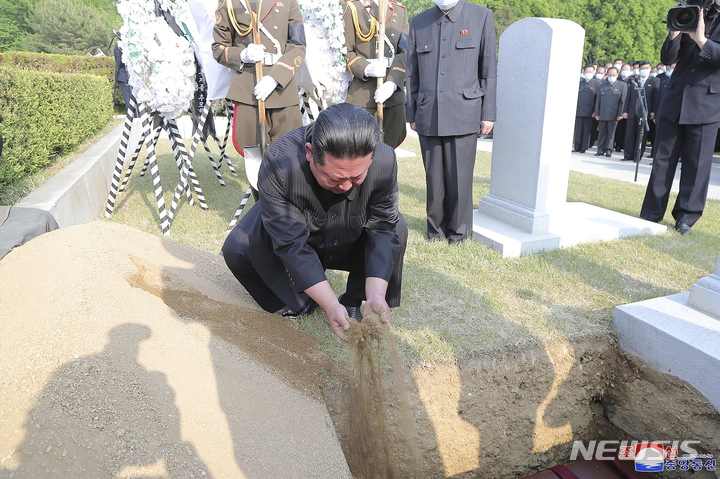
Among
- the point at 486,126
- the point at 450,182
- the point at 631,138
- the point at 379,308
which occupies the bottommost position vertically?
the point at 631,138

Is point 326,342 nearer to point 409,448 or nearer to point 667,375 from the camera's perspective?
point 409,448

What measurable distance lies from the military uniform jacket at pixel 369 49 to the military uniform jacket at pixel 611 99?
806 cm

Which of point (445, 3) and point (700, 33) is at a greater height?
point (445, 3)

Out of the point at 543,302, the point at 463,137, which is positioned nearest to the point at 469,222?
the point at 463,137

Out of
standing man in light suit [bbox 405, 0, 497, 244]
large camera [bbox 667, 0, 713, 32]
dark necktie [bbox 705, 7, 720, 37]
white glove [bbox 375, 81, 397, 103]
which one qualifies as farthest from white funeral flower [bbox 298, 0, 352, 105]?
dark necktie [bbox 705, 7, 720, 37]

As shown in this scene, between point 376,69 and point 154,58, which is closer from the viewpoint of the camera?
point 154,58

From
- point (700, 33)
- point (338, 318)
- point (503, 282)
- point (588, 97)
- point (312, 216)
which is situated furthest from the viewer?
point (588, 97)

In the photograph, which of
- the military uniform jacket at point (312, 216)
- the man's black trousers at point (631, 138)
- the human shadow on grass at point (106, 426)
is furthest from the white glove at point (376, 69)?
the man's black trousers at point (631, 138)

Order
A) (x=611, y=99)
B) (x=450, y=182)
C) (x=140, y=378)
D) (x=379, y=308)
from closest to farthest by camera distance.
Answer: (x=140, y=378)
(x=379, y=308)
(x=450, y=182)
(x=611, y=99)

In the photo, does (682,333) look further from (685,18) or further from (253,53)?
(253,53)

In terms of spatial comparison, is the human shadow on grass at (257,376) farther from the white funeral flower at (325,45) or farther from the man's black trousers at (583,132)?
the man's black trousers at (583,132)

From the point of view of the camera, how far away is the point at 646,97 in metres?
10.2

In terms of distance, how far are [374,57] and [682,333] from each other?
3.27 m

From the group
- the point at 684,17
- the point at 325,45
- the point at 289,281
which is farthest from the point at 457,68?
the point at 289,281
